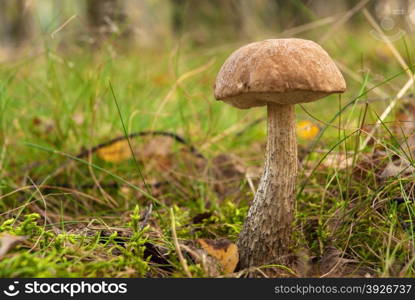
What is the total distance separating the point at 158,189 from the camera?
221 cm

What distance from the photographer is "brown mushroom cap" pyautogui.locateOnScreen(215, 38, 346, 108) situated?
3.72 feet

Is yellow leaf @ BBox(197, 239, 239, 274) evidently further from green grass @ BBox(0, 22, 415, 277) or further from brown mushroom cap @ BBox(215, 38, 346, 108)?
brown mushroom cap @ BBox(215, 38, 346, 108)

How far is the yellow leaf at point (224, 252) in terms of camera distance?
51.9 inches

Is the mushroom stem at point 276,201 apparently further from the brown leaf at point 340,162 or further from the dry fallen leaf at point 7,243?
the dry fallen leaf at point 7,243

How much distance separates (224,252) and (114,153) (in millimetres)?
1285

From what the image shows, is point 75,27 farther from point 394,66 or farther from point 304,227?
point 394,66

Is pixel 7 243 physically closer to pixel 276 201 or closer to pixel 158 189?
pixel 276 201

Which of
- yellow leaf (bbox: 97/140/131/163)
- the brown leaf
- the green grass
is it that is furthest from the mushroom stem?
yellow leaf (bbox: 97/140/131/163)

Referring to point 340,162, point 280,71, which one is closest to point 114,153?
point 340,162

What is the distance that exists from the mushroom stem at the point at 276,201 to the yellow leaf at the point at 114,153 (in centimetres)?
123

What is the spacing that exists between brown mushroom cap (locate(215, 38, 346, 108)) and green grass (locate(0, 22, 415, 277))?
341 mm

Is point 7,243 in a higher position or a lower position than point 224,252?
higher

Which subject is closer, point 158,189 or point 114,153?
point 158,189

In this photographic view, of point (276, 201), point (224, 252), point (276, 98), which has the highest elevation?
point (276, 98)
